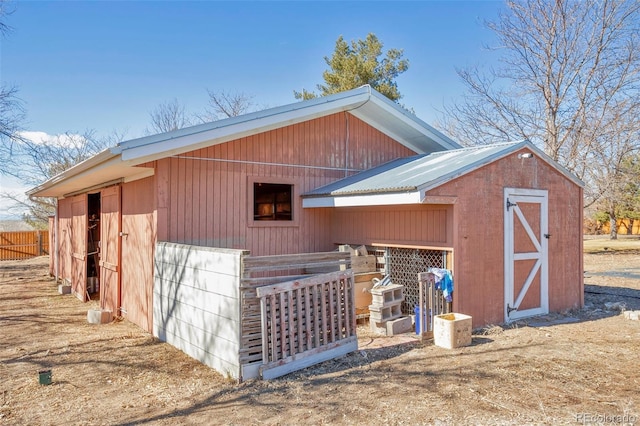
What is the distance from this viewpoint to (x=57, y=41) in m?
13.1

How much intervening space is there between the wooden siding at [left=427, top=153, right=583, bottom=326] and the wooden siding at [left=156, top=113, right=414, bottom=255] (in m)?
2.78

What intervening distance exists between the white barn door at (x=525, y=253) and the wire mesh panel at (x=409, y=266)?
119 cm

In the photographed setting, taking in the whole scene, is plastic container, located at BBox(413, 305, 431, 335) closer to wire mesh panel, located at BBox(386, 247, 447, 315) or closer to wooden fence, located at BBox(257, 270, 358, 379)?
wire mesh panel, located at BBox(386, 247, 447, 315)

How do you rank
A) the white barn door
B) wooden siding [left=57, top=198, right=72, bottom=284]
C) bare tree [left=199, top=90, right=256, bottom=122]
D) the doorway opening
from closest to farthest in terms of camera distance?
1. the white barn door
2. the doorway opening
3. wooden siding [left=57, top=198, right=72, bottom=284]
4. bare tree [left=199, top=90, right=256, bottom=122]

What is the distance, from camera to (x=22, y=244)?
22.6m

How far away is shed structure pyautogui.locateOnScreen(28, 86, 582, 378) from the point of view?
18.0ft

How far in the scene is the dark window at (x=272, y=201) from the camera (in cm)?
827

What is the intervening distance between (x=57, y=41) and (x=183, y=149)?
9412 millimetres

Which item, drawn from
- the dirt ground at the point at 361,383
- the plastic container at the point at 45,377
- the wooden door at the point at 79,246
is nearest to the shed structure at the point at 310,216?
the dirt ground at the point at 361,383

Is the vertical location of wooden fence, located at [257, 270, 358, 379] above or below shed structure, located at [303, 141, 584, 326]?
below

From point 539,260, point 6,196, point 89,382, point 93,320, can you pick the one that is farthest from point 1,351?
point 6,196

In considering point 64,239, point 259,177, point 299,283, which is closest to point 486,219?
point 299,283

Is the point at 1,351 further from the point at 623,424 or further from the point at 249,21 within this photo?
the point at 249,21

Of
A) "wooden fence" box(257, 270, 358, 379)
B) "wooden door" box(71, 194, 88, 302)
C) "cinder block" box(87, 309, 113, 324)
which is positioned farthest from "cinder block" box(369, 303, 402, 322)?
"wooden door" box(71, 194, 88, 302)
